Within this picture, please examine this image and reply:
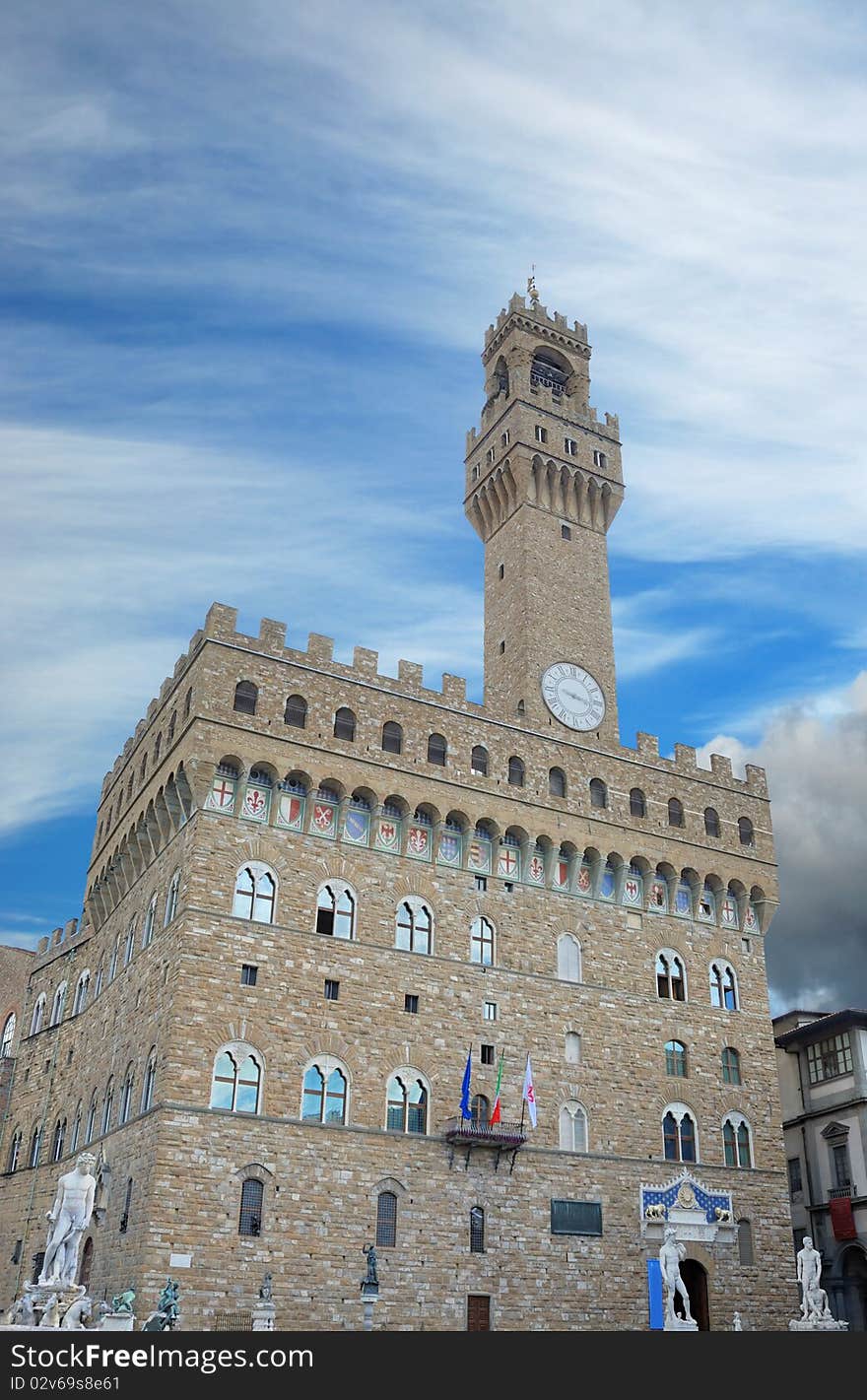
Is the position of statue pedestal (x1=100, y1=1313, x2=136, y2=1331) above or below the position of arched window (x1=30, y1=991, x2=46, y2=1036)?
below

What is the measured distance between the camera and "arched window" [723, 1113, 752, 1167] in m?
40.7

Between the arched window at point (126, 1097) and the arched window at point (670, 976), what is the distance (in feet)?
59.6

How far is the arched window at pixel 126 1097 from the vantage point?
115ft

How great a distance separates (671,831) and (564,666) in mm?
7437

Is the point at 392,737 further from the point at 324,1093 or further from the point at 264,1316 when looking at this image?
the point at 264,1316

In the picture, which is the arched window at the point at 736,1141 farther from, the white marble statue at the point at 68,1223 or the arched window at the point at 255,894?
the white marble statue at the point at 68,1223

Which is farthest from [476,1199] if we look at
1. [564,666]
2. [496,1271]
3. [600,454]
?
[600,454]

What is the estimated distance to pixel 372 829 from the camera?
3803cm

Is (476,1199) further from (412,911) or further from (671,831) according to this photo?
(671,831)

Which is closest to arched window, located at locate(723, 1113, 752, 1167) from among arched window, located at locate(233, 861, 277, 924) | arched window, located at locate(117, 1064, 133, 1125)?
arched window, located at locate(233, 861, 277, 924)

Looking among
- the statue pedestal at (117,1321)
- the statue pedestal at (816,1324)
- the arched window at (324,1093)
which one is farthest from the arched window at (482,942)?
the statue pedestal at (117,1321)

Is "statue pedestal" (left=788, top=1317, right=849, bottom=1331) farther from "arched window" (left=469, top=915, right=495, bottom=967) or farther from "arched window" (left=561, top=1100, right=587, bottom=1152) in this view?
"arched window" (left=469, top=915, right=495, bottom=967)

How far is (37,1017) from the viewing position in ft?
164

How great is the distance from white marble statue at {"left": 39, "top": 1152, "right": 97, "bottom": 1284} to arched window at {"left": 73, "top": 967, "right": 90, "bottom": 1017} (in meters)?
18.0
